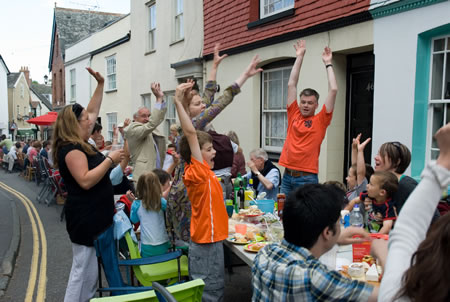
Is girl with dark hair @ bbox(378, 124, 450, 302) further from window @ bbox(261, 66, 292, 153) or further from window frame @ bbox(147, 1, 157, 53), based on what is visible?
window frame @ bbox(147, 1, 157, 53)

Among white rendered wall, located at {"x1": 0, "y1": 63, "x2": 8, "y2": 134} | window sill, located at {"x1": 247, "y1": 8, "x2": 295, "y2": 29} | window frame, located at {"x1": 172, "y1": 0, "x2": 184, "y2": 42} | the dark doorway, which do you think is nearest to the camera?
the dark doorway

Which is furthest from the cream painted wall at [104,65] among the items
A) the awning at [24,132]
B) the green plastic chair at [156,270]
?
the awning at [24,132]

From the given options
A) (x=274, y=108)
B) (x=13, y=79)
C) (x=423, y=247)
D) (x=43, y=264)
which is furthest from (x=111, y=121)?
(x=13, y=79)

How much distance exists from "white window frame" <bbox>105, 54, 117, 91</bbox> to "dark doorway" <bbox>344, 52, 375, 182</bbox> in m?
13.4

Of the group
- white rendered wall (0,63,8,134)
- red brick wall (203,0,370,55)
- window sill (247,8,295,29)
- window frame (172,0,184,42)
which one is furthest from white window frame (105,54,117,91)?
white rendered wall (0,63,8,134)

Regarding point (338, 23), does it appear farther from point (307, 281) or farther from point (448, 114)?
point (307, 281)

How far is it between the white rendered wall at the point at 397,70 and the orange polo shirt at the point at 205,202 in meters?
3.72

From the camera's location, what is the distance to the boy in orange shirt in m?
3.06

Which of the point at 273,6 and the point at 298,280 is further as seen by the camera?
the point at 273,6

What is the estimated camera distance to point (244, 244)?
3.39 m

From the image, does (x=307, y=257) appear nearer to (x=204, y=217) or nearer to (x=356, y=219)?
(x=204, y=217)

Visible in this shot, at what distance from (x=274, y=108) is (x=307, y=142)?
4627 millimetres

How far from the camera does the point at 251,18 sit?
905cm

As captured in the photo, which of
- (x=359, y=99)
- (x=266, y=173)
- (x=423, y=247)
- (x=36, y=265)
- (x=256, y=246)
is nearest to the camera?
(x=423, y=247)
